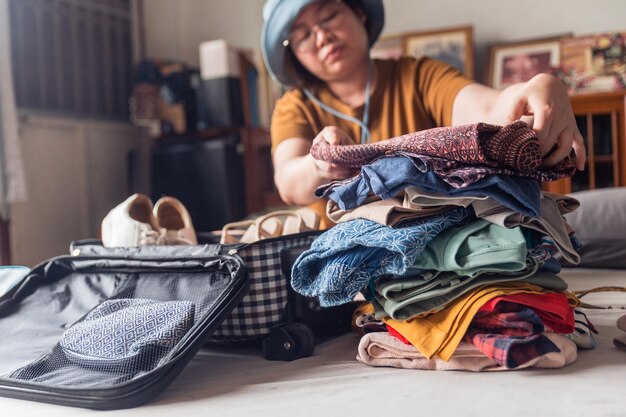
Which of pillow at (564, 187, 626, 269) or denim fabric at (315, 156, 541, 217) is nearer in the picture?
denim fabric at (315, 156, 541, 217)

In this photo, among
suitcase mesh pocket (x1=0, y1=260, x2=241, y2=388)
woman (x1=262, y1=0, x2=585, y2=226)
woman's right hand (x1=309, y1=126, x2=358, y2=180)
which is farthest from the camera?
woman (x1=262, y1=0, x2=585, y2=226)

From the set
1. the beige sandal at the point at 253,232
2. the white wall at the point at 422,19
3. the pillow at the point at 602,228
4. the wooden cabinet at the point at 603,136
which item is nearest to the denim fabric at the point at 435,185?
the beige sandal at the point at 253,232

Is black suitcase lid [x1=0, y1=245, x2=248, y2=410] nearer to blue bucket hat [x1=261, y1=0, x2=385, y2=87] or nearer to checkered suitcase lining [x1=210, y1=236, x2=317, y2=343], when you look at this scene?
checkered suitcase lining [x1=210, y1=236, x2=317, y2=343]

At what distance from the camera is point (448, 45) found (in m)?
3.00

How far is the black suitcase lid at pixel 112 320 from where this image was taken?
72cm

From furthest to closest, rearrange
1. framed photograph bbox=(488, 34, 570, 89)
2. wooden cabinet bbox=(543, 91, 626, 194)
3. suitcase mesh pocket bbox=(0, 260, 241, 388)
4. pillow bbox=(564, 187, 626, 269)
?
1. framed photograph bbox=(488, 34, 570, 89)
2. wooden cabinet bbox=(543, 91, 626, 194)
3. pillow bbox=(564, 187, 626, 269)
4. suitcase mesh pocket bbox=(0, 260, 241, 388)

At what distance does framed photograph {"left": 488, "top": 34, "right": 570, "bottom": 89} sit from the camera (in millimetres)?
2857

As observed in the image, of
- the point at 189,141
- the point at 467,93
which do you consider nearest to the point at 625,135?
the point at 467,93

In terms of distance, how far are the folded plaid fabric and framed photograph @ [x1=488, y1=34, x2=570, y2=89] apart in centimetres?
229

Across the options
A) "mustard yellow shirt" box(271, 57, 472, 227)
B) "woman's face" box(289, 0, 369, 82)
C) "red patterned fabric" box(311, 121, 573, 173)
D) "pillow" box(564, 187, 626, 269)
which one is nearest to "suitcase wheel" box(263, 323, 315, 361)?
"red patterned fabric" box(311, 121, 573, 173)

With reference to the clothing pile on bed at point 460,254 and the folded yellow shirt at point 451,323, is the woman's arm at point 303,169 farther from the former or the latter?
the folded yellow shirt at point 451,323

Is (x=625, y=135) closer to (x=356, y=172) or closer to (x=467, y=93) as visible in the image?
(x=467, y=93)

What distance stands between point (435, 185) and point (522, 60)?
2.37m

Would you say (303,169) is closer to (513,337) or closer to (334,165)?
(334,165)
